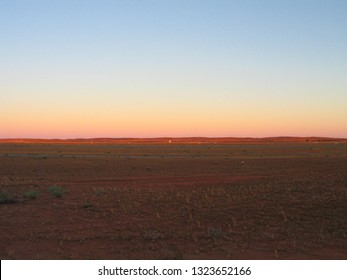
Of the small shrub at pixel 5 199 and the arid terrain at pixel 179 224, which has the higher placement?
the small shrub at pixel 5 199

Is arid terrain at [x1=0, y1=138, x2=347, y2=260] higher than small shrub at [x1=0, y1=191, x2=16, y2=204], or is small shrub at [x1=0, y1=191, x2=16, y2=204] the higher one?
small shrub at [x1=0, y1=191, x2=16, y2=204]

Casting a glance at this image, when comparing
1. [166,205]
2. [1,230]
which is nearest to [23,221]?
[1,230]

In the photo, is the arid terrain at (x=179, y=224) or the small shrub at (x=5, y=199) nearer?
the arid terrain at (x=179, y=224)

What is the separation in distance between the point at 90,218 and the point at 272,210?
6.29 metres

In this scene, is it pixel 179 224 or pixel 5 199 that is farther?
pixel 5 199

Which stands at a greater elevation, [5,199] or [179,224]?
[5,199]

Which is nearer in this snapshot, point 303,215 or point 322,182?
point 303,215

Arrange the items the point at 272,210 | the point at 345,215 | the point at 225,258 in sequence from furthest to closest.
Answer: the point at 272,210
the point at 345,215
the point at 225,258

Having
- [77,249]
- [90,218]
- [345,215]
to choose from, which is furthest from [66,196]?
[345,215]

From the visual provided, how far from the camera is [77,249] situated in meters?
10.4

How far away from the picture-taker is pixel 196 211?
14898 millimetres

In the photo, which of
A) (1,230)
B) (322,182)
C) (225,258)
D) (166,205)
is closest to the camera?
(225,258)

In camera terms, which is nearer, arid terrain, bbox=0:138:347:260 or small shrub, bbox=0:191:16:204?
arid terrain, bbox=0:138:347:260

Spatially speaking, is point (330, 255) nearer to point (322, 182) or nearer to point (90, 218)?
point (90, 218)
